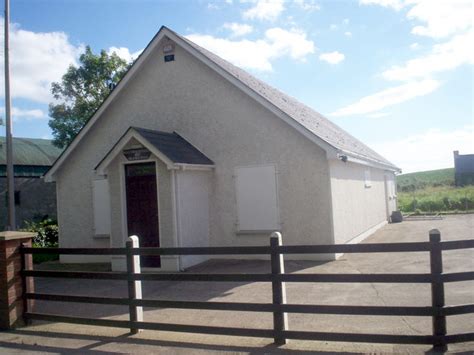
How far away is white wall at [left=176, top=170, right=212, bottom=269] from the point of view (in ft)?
41.2

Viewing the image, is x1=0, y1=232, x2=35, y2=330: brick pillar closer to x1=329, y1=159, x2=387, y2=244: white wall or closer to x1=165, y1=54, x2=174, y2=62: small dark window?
x1=329, y1=159, x2=387, y2=244: white wall

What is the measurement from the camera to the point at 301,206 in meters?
13.0

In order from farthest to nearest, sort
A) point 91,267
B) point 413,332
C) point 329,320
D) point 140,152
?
point 91,267
point 140,152
point 329,320
point 413,332

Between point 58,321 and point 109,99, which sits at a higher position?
point 109,99

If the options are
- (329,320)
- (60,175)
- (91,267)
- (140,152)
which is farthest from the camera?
(60,175)

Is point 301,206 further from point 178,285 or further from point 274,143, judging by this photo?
point 178,285

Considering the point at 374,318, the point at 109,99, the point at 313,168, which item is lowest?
the point at 374,318

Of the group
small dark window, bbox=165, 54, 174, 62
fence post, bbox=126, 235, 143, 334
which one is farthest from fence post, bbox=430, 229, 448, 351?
small dark window, bbox=165, 54, 174, 62

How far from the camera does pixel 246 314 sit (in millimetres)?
7664

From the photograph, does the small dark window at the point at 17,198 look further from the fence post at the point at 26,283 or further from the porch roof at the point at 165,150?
the fence post at the point at 26,283

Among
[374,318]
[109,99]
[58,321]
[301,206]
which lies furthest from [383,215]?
[58,321]

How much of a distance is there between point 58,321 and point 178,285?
12.0 feet

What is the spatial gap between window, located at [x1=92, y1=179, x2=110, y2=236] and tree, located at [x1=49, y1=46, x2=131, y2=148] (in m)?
17.1

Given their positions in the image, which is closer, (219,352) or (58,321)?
(219,352)
